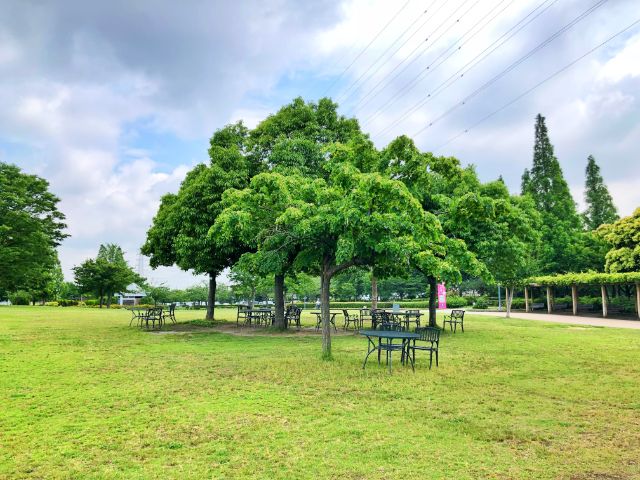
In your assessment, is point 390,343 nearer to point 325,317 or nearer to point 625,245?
point 325,317

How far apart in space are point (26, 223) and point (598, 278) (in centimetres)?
3763

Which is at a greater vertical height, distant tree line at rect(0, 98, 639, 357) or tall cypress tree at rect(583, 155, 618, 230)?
tall cypress tree at rect(583, 155, 618, 230)

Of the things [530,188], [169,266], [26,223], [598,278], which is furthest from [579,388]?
[530,188]

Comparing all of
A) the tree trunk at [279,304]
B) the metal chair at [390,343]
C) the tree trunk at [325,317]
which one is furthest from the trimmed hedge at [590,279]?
the tree trunk at [325,317]

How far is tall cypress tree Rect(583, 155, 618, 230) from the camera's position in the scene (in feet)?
164

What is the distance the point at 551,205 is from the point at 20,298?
6331cm

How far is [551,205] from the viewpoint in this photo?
4894 cm

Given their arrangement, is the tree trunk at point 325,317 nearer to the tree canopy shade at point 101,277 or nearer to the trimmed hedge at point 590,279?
the trimmed hedge at point 590,279

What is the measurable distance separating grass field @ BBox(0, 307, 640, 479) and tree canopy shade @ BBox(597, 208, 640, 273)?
22996 millimetres

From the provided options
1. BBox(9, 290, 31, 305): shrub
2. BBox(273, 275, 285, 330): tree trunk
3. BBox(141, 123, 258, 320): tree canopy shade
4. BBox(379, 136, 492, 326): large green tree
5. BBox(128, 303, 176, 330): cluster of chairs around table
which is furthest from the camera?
BBox(9, 290, 31, 305): shrub

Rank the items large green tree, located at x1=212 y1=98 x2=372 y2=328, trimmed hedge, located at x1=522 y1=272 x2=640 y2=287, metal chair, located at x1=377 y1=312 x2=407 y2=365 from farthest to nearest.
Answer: trimmed hedge, located at x1=522 y1=272 x2=640 y2=287, large green tree, located at x1=212 y1=98 x2=372 y2=328, metal chair, located at x1=377 y1=312 x2=407 y2=365

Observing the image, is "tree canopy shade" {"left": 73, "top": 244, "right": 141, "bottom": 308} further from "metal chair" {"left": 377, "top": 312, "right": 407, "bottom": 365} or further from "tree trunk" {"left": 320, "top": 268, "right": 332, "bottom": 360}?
"tree trunk" {"left": 320, "top": 268, "right": 332, "bottom": 360}

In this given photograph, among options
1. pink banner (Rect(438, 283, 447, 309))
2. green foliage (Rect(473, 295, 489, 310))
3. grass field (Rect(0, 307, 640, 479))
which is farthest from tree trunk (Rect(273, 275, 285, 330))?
green foliage (Rect(473, 295, 489, 310))

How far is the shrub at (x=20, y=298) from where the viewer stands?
52.5 metres
